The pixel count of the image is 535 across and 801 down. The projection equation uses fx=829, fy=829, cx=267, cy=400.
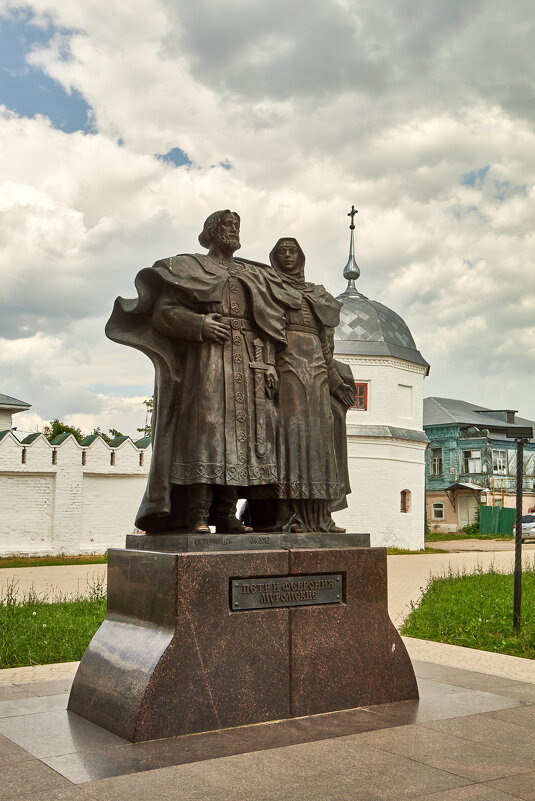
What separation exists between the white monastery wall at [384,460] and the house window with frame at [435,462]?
18759mm

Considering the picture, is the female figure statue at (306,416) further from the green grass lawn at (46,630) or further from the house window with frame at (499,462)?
the house window with frame at (499,462)

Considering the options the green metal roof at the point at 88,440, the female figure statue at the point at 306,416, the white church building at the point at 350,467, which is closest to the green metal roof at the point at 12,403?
the white church building at the point at 350,467

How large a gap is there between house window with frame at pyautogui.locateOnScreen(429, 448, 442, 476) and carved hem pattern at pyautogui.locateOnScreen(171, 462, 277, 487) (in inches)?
1794

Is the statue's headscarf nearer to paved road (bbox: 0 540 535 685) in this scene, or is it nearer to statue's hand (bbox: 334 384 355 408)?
statue's hand (bbox: 334 384 355 408)

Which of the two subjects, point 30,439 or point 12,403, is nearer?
point 30,439

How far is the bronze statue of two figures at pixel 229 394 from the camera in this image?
510 cm

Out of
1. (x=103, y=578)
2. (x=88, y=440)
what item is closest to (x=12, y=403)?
(x=88, y=440)

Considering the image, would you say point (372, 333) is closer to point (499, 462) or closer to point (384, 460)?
point (384, 460)

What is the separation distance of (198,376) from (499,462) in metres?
46.3

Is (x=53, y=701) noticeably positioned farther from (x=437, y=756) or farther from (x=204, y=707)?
(x=437, y=756)

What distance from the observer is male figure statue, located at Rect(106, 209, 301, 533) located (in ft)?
16.7

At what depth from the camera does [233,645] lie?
4629mm

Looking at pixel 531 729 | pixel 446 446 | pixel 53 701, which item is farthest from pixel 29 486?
pixel 446 446

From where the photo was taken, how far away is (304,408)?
5484mm
